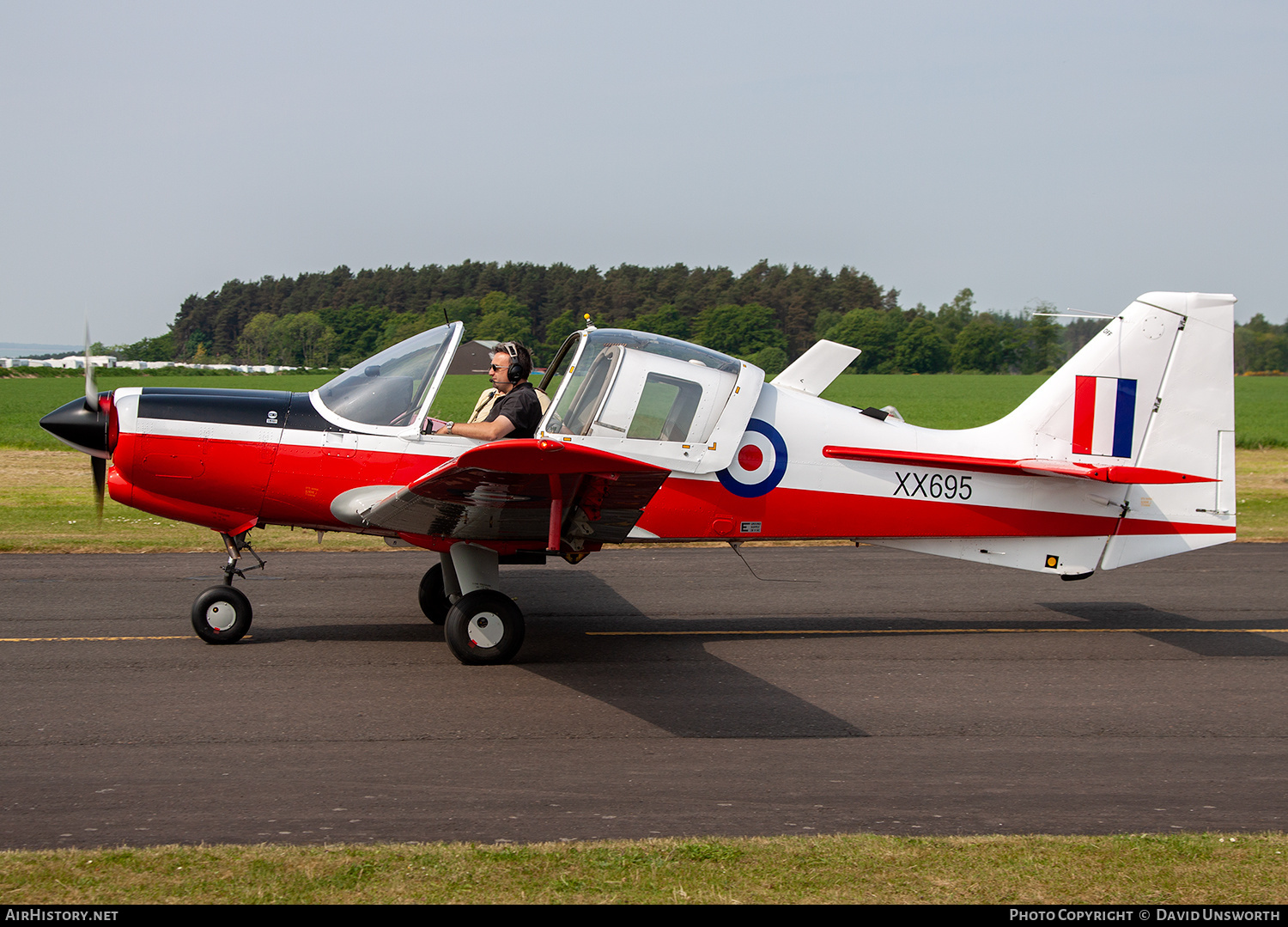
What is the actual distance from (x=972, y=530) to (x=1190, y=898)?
4.54 metres

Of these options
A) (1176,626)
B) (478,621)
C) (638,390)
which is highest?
(638,390)

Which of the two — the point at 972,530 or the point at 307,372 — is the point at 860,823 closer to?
the point at 972,530

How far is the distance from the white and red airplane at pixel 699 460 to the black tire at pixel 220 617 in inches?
0.5

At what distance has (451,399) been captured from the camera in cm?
718

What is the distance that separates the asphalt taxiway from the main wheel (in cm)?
17

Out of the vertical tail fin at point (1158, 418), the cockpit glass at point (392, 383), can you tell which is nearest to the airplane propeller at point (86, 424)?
the cockpit glass at point (392, 383)

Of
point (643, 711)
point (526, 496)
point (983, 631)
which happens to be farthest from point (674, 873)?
point (983, 631)

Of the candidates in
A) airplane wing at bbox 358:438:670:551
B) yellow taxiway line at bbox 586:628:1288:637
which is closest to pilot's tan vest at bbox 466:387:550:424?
airplane wing at bbox 358:438:670:551

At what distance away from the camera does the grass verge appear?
367cm

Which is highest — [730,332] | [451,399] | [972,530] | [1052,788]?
[730,332]

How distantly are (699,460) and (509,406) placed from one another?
1.46 metres

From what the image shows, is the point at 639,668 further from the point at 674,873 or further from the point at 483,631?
the point at 674,873

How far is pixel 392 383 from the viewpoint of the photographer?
24.3 feet
